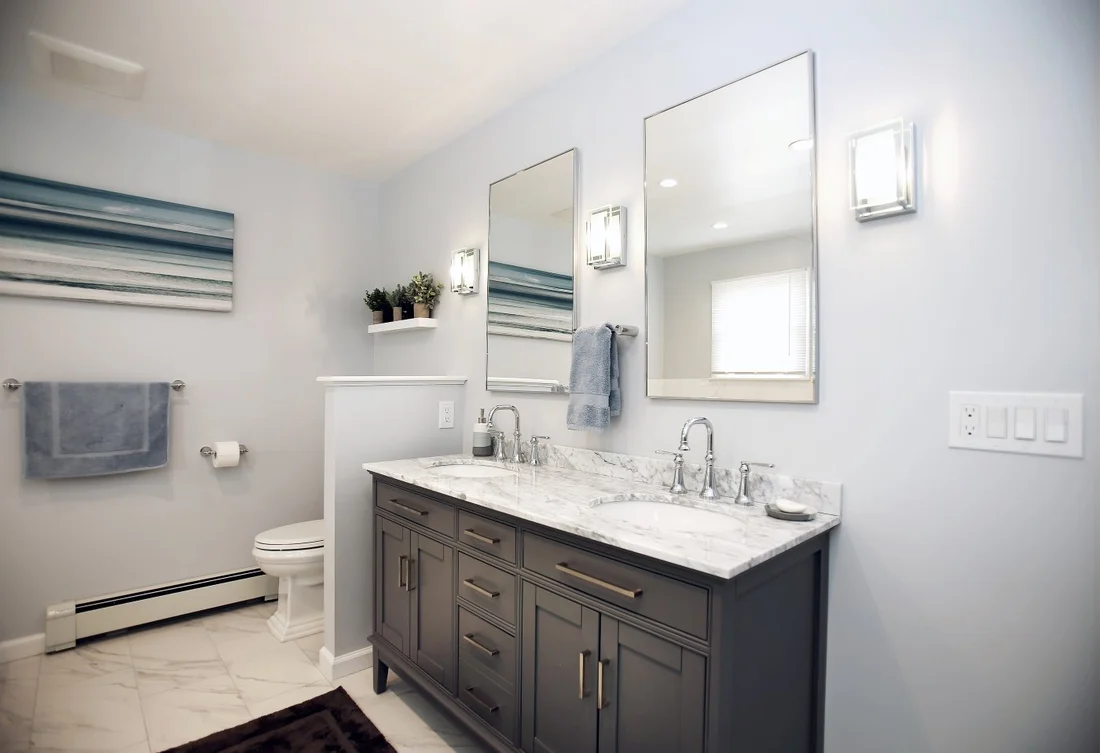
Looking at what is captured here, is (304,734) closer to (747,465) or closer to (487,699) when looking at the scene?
(487,699)

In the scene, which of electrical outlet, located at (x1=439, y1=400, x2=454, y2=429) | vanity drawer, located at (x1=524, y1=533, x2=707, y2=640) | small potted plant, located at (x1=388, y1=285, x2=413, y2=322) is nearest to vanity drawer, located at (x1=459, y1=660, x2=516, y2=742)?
vanity drawer, located at (x1=524, y1=533, x2=707, y2=640)

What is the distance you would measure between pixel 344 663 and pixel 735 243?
7.25 feet

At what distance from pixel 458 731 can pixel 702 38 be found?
97.0 inches

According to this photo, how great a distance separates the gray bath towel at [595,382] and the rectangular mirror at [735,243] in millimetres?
131

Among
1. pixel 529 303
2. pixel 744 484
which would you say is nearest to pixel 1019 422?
pixel 744 484

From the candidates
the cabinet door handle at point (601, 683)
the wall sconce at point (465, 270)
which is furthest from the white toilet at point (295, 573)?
the cabinet door handle at point (601, 683)

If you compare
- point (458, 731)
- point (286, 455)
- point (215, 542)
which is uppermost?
point (286, 455)

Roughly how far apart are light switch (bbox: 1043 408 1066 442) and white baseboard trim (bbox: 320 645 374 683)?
2.31 m

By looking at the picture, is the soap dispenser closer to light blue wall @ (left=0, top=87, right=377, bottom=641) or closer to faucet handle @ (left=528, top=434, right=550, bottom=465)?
faucet handle @ (left=528, top=434, right=550, bottom=465)

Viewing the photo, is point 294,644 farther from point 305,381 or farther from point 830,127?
point 830,127

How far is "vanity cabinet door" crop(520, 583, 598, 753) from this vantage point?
1.34m

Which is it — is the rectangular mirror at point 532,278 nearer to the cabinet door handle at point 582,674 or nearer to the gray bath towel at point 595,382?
the gray bath towel at point 595,382

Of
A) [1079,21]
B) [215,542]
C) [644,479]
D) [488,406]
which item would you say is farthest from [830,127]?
[215,542]

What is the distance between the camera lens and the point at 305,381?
3.25 m
